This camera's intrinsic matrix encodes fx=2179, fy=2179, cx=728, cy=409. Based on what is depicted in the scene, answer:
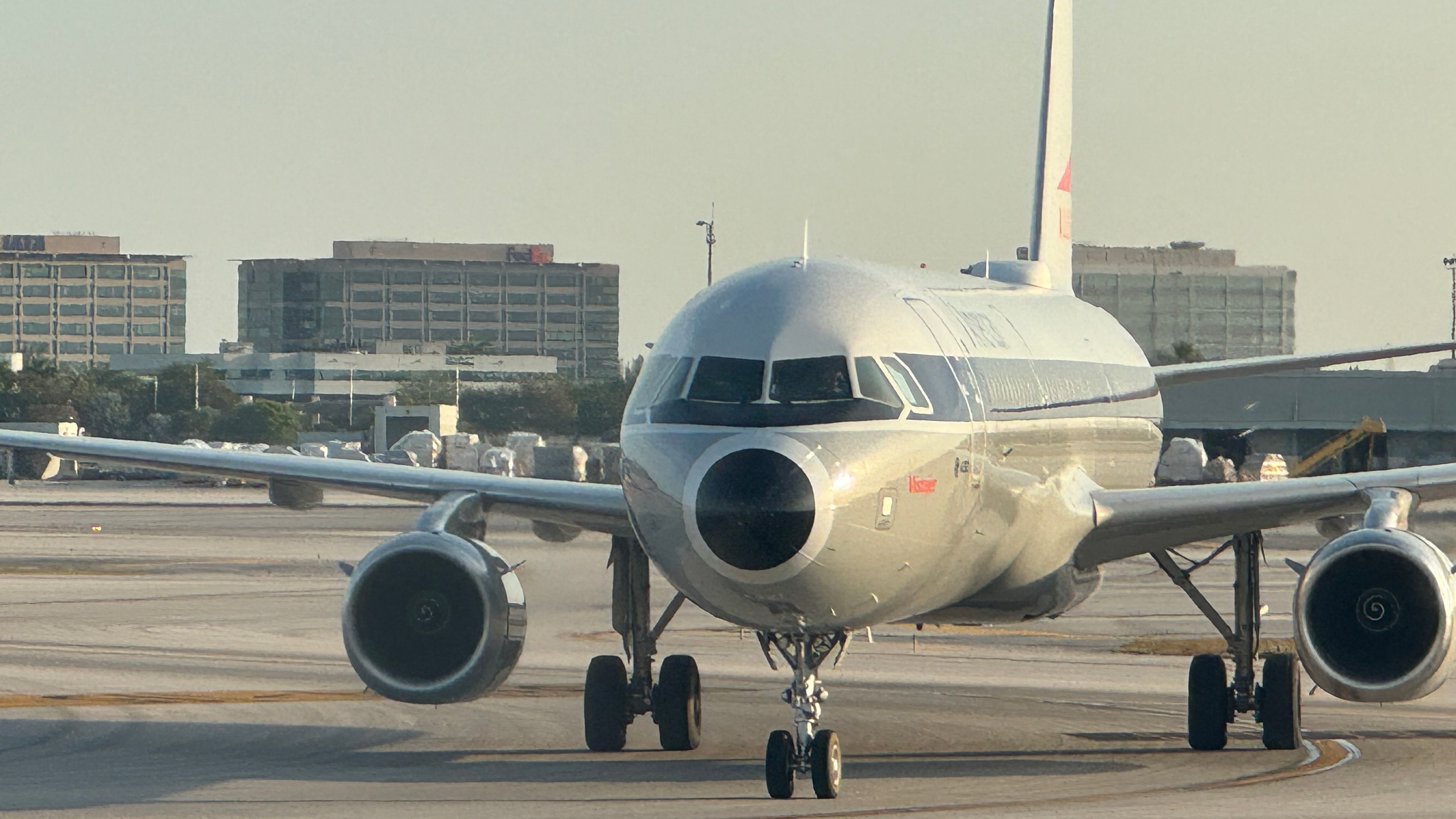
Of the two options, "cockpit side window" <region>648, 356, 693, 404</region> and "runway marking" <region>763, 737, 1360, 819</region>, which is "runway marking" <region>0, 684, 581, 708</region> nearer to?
"runway marking" <region>763, 737, 1360, 819</region>

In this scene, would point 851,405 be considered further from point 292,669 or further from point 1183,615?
point 1183,615

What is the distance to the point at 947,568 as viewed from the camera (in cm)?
1638

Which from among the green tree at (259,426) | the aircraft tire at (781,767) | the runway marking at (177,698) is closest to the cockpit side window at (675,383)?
the aircraft tire at (781,767)

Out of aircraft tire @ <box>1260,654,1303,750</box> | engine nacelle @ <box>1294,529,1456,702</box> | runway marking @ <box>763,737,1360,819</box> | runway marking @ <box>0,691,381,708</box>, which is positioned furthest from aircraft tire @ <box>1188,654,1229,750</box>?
runway marking @ <box>0,691,381,708</box>

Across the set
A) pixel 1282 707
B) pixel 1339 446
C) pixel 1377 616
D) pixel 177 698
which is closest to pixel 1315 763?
pixel 1282 707

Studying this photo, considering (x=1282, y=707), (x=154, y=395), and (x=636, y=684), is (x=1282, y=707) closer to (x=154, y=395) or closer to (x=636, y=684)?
(x=636, y=684)

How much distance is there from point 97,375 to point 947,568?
158356mm

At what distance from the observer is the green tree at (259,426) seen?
14488 centimetres

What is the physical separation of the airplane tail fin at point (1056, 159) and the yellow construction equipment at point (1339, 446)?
5894 centimetres

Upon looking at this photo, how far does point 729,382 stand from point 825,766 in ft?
9.54

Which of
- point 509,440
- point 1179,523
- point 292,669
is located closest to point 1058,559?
point 1179,523

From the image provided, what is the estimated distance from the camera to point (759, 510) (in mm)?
14125

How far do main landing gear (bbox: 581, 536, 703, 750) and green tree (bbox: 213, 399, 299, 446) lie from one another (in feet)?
416

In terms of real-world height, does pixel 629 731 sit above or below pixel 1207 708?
below
